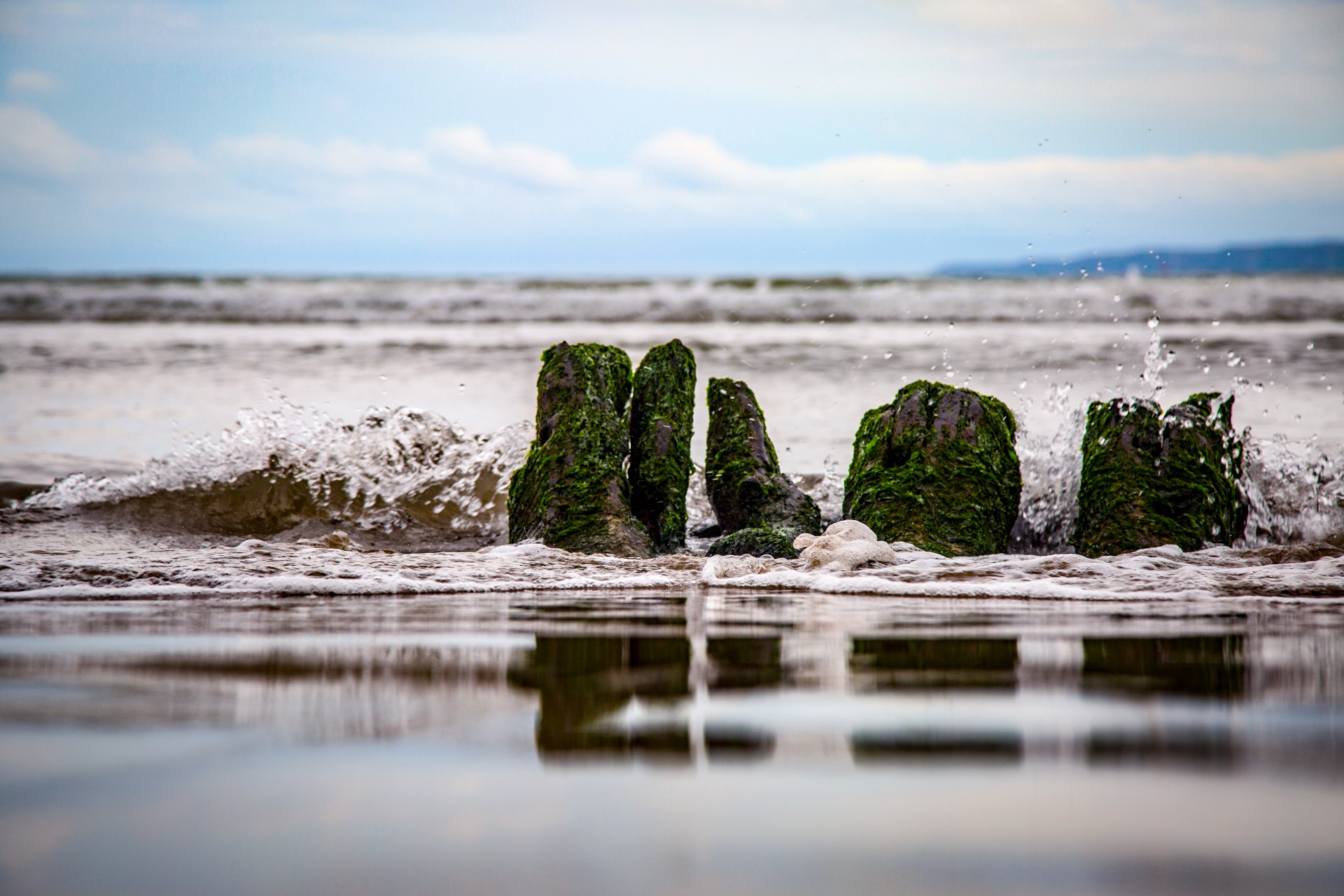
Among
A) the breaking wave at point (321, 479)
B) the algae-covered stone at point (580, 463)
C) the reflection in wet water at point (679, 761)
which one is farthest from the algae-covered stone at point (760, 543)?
the reflection in wet water at point (679, 761)

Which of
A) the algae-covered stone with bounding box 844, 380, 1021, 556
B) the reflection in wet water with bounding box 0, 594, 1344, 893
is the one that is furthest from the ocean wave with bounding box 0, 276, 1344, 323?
the reflection in wet water with bounding box 0, 594, 1344, 893

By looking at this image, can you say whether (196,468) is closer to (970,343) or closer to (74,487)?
(74,487)

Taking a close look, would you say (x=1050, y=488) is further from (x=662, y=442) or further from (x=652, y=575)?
(x=652, y=575)

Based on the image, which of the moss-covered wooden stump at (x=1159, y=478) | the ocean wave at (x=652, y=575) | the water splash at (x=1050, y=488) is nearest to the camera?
the ocean wave at (x=652, y=575)

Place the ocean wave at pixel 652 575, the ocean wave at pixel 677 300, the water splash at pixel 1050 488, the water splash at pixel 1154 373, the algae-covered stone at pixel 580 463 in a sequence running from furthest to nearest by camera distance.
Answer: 1. the ocean wave at pixel 677 300
2. the water splash at pixel 1050 488
3. the water splash at pixel 1154 373
4. the algae-covered stone at pixel 580 463
5. the ocean wave at pixel 652 575

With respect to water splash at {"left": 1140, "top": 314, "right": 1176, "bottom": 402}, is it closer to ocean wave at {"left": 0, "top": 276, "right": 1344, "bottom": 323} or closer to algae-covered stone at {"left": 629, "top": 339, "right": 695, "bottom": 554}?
algae-covered stone at {"left": 629, "top": 339, "right": 695, "bottom": 554}

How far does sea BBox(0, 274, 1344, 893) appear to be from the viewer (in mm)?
1059

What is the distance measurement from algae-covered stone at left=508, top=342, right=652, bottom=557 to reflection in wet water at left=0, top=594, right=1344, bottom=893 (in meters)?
1.96

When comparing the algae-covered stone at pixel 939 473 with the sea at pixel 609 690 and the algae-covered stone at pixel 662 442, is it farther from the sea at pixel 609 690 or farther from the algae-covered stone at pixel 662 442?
the algae-covered stone at pixel 662 442

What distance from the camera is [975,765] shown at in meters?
1.36

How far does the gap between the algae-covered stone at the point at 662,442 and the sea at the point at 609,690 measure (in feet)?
1.03

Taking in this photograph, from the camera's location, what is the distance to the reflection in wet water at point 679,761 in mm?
1032

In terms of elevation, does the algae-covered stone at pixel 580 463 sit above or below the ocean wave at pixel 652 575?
above

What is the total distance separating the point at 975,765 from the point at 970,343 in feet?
43.5
